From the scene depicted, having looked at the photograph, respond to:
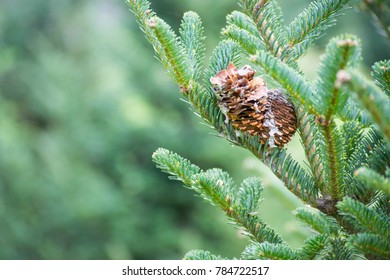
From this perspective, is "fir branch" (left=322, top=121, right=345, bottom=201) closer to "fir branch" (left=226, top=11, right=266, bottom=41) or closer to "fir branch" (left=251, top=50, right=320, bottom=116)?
"fir branch" (left=251, top=50, right=320, bottom=116)

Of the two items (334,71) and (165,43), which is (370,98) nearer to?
(334,71)

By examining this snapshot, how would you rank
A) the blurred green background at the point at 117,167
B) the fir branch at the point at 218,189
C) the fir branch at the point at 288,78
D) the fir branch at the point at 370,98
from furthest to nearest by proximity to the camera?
the blurred green background at the point at 117,167
the fir branch at the point at 218,189
the fir branch at the point at 288,78
the fir branch at the point at 370,98

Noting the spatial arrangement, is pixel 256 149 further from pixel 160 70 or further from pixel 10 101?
pixel 10 101

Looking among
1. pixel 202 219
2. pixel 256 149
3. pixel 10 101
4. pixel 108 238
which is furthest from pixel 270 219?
pixel 10 101

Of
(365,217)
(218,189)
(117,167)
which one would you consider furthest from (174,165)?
(117,167)

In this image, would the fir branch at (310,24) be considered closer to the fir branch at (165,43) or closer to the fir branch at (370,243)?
the fir branch at (165,43)

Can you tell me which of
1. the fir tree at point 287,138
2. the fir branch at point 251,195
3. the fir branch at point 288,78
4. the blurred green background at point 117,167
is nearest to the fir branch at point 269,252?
the fir tree at point 287,138

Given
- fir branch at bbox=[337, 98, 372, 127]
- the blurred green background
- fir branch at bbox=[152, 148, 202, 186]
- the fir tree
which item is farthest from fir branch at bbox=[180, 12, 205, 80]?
the blurred green background
